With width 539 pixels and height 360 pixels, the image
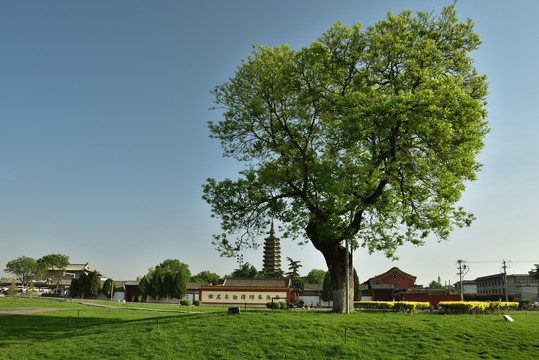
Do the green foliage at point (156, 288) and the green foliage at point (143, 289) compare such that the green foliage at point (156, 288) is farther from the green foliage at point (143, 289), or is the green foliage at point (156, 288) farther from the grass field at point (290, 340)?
the grass field at point (290, 340)

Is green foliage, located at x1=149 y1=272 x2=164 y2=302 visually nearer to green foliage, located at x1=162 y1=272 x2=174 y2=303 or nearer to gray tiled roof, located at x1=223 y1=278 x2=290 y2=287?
green foliage, located at x1=162 y1=272 x2=174 y2=303

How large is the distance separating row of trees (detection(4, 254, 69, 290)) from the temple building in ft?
176

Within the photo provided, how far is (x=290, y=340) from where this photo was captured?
16.3 meters

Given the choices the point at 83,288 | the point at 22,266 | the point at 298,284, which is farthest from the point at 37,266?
the point at 298,284

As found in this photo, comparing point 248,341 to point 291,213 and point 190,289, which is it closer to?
point 291,213

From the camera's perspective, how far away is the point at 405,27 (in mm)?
20062

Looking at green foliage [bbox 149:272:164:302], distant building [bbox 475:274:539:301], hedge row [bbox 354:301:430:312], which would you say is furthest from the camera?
distant building [bbox 475:274:539:301]

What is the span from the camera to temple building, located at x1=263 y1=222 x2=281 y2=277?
313 ft

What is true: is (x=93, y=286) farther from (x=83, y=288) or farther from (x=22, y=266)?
(x=22, y=266)

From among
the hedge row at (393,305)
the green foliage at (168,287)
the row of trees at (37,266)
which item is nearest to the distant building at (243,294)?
the green foliage at (168,287)

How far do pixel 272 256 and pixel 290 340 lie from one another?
265 ft

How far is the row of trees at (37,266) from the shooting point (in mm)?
106125

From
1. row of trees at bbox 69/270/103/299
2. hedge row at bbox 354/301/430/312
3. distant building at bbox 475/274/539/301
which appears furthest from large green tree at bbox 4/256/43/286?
distant building at bbox 475/274/539/301

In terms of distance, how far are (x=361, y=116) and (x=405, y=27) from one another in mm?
5235
